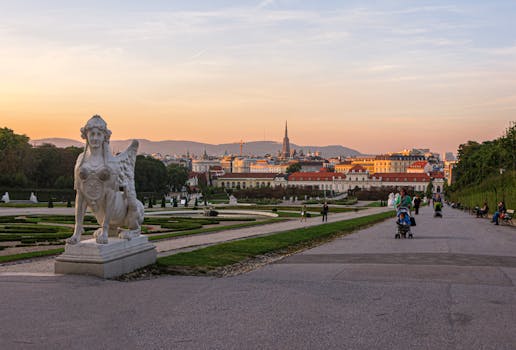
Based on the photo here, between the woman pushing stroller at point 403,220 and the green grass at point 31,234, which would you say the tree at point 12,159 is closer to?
the green grass at point 31,234

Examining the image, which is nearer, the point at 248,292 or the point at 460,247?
the point at 248,292

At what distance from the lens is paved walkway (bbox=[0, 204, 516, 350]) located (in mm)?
6332

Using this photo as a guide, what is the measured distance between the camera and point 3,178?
70.6 m

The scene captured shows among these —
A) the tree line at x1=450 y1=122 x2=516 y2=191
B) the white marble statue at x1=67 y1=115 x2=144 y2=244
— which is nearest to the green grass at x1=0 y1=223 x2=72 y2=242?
the white marble statue at x1=67 y1=115 x2=144 y2=244

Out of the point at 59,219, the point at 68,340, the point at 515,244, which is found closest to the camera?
the point at 68,340

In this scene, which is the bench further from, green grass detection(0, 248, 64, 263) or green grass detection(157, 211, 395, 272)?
green grass detection(0, 248, 64, 263)

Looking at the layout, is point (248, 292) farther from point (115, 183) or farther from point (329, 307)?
point (115, 183)

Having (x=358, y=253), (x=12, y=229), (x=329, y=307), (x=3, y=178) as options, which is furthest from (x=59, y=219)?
(x=3, y=178)

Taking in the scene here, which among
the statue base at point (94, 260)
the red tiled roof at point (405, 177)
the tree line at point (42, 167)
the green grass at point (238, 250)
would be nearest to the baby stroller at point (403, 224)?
the green grass at point (238, 250)

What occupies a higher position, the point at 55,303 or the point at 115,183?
the point at 115,183

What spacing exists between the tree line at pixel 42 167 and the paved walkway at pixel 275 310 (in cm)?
6735

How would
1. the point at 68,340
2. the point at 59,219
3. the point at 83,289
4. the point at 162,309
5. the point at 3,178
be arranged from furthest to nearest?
1. the point at 3,178
2. the point at 59,219
3. the point at 83,289
4. the point at 162,309
5. the point at 68,340

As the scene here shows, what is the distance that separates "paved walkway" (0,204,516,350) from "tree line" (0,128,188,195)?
67351 mm

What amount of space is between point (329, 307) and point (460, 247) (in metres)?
9.80
